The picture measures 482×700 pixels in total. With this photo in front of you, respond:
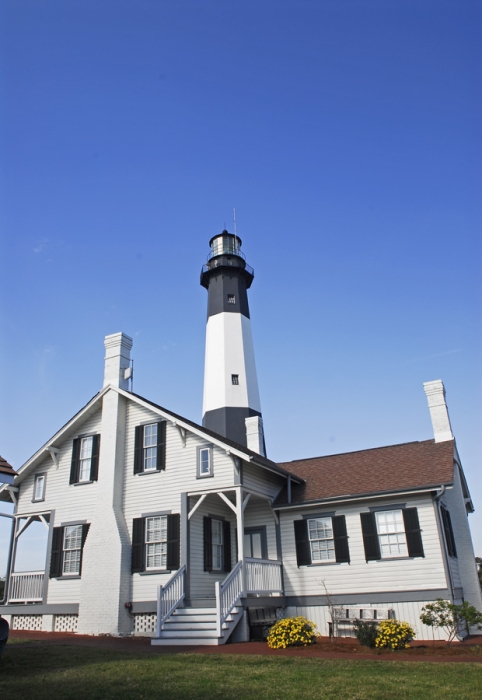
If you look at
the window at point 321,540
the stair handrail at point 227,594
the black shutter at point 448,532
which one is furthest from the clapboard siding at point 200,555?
the black shutter at point 448,532

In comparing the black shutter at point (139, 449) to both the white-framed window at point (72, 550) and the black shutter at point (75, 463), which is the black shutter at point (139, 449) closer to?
the black shutter at point (75, 463)

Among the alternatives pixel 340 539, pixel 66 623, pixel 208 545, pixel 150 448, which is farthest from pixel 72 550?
A: pixel 340 539

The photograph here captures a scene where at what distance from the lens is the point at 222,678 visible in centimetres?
798

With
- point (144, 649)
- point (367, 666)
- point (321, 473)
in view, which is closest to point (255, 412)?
point (321, 473)

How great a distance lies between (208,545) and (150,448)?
11.3 ft

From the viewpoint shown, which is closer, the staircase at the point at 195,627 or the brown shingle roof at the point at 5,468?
the brown shingle roof at the point at 5,468

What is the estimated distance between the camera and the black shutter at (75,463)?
733 inches

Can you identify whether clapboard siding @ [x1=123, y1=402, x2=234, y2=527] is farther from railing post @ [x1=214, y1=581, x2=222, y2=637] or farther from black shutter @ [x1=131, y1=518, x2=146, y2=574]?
railing post @ [x1=214, y1=581, x2=222, y2=637]

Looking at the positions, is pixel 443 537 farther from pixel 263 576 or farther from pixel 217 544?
pixel 217 544

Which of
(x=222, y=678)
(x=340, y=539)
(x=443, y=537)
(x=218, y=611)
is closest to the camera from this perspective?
(x=222, y=678)

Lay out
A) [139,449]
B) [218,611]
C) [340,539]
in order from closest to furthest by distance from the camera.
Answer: [218,611]
[340,539]
[139,449]

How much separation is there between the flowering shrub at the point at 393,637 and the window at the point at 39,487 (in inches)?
480

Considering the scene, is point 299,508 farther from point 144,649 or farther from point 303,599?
point 144,649

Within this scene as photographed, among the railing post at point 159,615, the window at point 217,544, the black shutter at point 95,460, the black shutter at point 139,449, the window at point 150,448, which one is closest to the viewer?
the railing post at point 159,615
